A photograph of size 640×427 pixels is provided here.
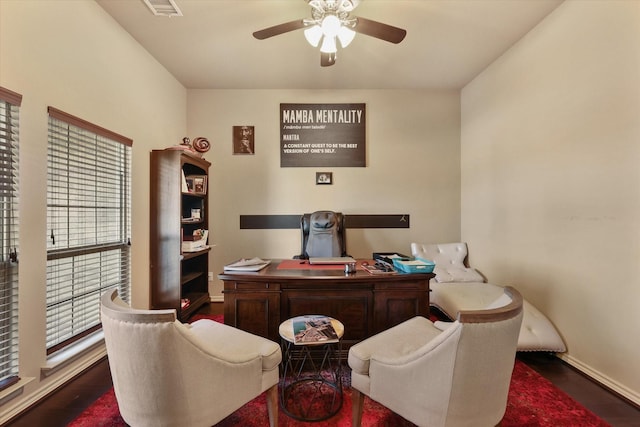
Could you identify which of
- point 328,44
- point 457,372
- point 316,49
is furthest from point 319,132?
point 457,372

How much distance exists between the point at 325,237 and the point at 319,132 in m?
1.52

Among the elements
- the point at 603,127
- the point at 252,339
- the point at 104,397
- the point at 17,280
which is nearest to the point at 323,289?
the point at 252,339

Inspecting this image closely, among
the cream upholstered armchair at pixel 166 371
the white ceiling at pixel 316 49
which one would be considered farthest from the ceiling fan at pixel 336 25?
the cream upholstered armchair at pixel 166 371

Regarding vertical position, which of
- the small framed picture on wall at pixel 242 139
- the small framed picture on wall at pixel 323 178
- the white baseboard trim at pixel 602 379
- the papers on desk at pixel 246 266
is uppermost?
the small framed picture on wall at pixel 242 139

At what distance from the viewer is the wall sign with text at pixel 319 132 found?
3.58 meters

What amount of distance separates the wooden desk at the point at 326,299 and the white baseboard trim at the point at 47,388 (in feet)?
3.87

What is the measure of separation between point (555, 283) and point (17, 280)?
154 inches

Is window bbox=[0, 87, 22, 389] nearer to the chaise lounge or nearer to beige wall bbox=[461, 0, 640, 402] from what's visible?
the chaise lounge

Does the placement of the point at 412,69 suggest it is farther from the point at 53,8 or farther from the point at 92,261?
the point at 92,261

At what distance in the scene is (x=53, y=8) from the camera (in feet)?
5.76

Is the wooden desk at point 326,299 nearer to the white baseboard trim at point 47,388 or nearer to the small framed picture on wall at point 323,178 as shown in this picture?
the white baseboard trim at point 47,388

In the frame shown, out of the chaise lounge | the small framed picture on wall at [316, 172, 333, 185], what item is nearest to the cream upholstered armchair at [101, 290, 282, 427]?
the chaise lounge

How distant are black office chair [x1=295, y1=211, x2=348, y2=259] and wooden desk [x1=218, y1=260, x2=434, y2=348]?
1021 mm

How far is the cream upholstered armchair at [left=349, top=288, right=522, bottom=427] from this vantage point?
1.06 meters
